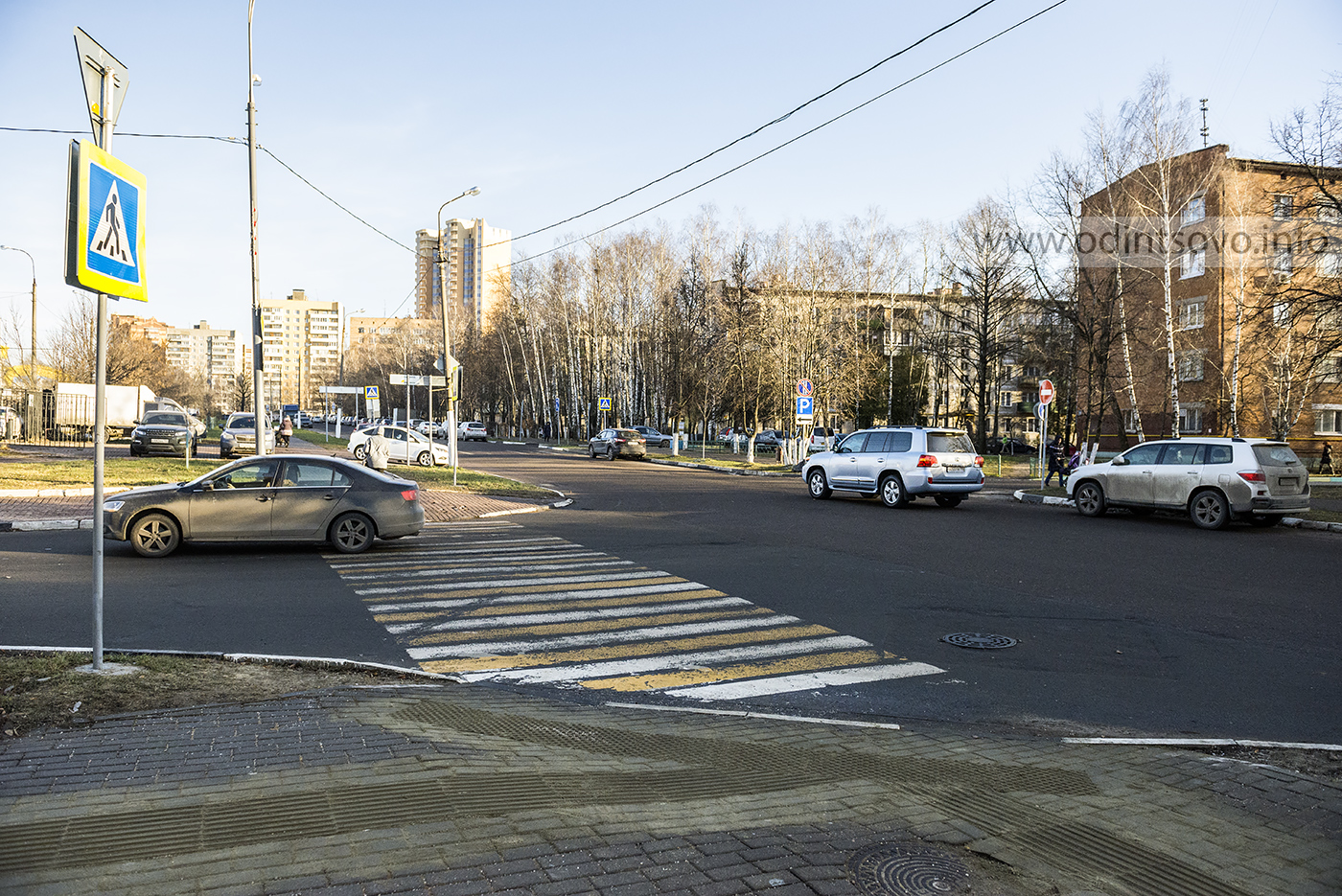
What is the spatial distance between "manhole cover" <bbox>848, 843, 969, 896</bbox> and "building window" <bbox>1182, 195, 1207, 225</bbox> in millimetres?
38773

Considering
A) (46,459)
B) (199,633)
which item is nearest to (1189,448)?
(199,633)

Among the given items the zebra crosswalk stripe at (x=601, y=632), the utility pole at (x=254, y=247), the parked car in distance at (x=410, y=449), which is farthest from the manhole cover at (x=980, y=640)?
the parked car in distance at (x=410, y=449)

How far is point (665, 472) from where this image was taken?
35812mm

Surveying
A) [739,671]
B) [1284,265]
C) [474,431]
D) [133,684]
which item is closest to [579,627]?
[739,671]

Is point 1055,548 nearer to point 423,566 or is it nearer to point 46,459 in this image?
point 423,566

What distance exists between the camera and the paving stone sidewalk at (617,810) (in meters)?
3.37

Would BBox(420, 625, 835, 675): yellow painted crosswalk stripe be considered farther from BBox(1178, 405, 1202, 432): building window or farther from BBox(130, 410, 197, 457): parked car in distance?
BBox(1178, 405, 1202, 432): building window

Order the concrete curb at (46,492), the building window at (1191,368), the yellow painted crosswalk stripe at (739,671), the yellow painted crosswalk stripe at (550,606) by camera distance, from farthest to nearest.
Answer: the building window at (1191,368)
the concrete curb at (46,492)
the yellow painted crosswalk stripe at (550,606)
the yellow painted crosswalk stripe at (739,671)

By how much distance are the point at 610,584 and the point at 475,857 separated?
21.9ft

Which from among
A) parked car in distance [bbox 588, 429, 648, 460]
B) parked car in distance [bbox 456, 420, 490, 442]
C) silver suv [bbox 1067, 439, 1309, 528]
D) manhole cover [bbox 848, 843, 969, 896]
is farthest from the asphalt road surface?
parked car in distance [bbox 456, 420, 490, 442]

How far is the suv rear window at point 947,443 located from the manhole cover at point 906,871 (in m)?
17.9

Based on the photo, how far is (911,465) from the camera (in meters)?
20.9

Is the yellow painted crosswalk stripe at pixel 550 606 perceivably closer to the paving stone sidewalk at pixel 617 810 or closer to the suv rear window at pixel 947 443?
the paving stone sidewalk at pixel 617 810

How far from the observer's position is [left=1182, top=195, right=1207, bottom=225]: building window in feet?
119
